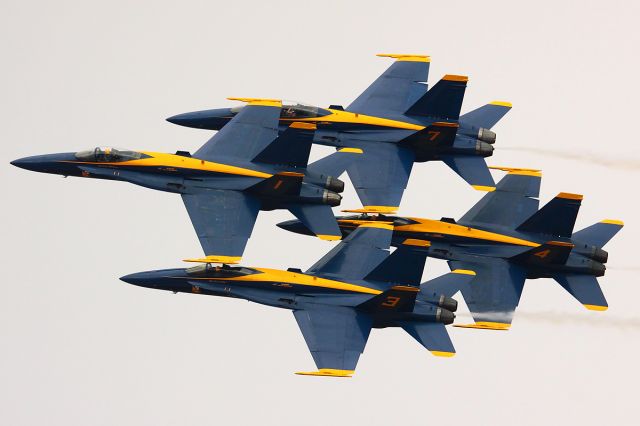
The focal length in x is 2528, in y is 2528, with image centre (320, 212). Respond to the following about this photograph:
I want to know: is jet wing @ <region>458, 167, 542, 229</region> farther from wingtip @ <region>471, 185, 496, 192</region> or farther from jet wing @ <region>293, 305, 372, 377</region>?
jet wing @ <region>293, 305, 372, 377</region>

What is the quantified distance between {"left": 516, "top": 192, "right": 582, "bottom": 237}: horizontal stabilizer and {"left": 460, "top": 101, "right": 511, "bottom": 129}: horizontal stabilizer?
16.1 feet

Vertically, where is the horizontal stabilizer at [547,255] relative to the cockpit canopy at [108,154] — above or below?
below

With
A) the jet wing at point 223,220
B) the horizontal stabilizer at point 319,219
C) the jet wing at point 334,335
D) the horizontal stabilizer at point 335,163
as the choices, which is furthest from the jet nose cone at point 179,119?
the jet wing at point 334,335

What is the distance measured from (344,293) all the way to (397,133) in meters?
8.50

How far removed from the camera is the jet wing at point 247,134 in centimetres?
9419

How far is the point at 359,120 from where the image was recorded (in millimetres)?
96375

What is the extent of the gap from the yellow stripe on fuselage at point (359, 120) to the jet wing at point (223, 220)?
5186 mm

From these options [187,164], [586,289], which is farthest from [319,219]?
[586,289]

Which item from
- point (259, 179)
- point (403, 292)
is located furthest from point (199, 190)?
point (403, 292)

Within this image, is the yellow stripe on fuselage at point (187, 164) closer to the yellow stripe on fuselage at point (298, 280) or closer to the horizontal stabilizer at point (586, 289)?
the yellow stripe on fuselage at point (298, 280)

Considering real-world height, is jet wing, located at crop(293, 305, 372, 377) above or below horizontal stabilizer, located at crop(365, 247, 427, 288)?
below

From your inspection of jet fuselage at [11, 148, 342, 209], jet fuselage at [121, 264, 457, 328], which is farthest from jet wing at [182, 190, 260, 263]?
jet fuselage at [121, 264, 457, 328]

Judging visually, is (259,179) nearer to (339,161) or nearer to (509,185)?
(339,161)

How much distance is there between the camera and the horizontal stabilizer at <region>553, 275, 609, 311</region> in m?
93.4
